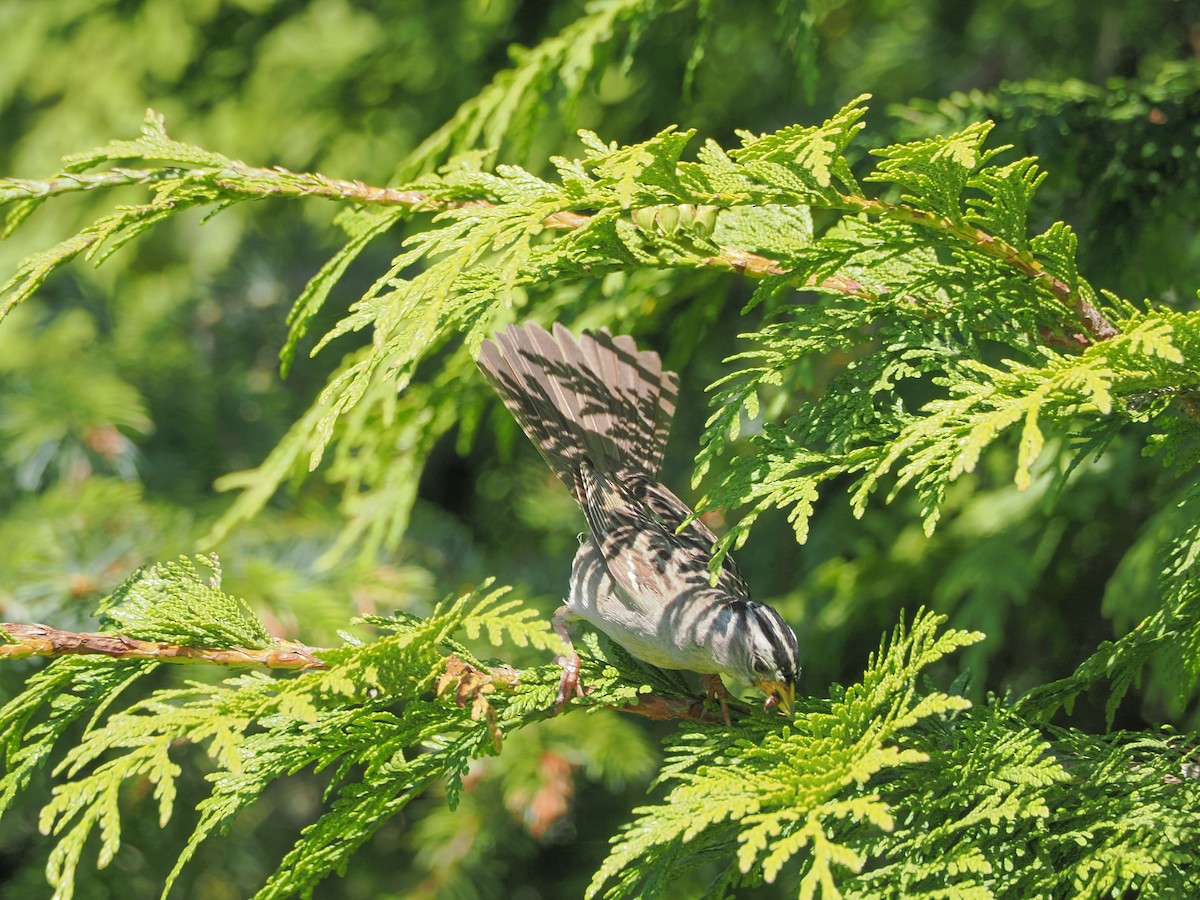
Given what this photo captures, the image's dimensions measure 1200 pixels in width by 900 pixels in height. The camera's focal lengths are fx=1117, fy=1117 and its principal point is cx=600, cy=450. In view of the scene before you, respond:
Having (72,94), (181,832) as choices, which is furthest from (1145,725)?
(72,94)

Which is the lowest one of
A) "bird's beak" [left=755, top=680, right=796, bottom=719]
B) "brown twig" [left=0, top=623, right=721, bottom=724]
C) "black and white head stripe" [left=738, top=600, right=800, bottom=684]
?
"bird's beak" [left=755, top=680, right=796, bottom=719]

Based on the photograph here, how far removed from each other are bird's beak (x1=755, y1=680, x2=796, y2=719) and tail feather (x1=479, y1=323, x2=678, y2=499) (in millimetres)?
660

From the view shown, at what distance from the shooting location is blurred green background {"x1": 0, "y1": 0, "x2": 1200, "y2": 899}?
243 cm

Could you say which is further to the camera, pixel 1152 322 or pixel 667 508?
pixel 667 508

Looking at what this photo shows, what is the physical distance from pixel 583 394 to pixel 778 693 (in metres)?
0.75

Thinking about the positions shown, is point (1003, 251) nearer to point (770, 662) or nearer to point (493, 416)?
point (770, 662)

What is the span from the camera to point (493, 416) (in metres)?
3.33

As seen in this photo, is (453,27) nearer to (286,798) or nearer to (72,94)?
(72,94)

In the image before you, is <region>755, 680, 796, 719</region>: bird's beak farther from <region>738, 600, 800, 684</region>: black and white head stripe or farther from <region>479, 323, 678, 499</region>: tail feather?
<region>479, 323, 678, 499</region>: tail feather

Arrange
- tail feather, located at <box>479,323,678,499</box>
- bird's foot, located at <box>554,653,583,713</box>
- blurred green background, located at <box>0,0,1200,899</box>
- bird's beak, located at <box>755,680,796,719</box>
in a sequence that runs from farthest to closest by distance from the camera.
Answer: blurred green background, located at <box>0,0,1200,899</box> < tail feather, located at <box>479,323,678,499</box> < bird's beak, located at <box>755,680,796,719</box> < bird's foot, located at <box>554,653,583,713</box>

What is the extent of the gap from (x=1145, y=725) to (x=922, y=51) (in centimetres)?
226

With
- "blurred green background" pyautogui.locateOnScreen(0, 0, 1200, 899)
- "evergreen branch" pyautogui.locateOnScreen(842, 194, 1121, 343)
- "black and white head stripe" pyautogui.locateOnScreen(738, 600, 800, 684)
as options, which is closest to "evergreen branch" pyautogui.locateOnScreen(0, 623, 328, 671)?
"black and white head stripe" pyautogui.locateOnScreen(738, 600, 800, 684)

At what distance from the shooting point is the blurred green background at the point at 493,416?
2.43 metres

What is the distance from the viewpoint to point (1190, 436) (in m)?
1.48
